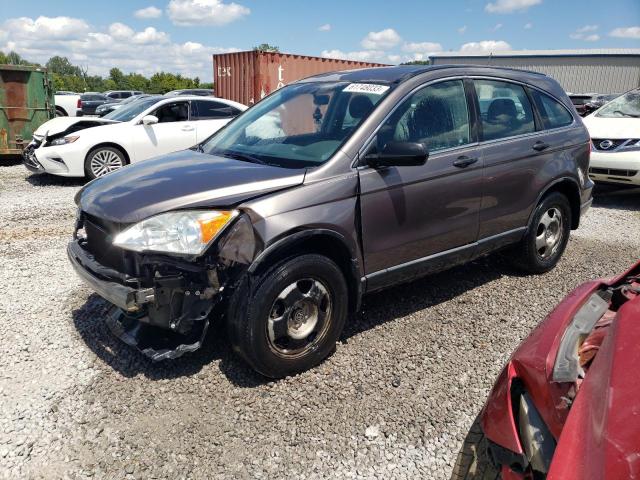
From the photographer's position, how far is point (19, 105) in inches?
418

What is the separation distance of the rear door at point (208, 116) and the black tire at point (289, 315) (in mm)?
6872

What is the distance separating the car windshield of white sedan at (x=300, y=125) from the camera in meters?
3.35

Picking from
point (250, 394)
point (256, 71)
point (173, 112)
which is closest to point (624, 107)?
point (173, 112)

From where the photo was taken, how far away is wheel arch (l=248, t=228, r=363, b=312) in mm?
2854

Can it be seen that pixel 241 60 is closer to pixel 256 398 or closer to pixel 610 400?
pixel 256 398

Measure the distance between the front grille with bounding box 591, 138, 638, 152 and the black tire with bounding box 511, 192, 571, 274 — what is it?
3.94 m

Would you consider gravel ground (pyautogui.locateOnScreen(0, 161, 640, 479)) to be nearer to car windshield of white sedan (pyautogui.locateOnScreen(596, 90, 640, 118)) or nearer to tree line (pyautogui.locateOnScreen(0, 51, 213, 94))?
car windshield of white sedan (pyautogui.locateOnScreen(596, 90, 640, 118))

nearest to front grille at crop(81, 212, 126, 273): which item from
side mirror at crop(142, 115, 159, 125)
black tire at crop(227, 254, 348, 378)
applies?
black tire at crop(227, 254, 348, 378)

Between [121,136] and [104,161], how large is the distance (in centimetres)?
52

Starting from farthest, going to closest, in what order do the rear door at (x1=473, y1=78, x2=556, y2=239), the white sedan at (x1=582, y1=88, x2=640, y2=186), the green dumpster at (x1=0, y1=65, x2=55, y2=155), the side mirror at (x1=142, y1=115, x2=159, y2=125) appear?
the green dumpster at (x1=0, y1=65, x2=55, y2=155), the side mirror at (x1=142, y1=115, x2=159, y2=125), the white sedan at (x1=582, y1=88, x2=640, y2=186), the rear door at (x1=473, y1=78, x2=556, y2=239)

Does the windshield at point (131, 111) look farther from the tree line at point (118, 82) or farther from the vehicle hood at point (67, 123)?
the tree line at point (118, 82)

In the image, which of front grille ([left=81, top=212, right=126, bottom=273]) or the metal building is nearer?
front grille ([left=81, top=212, right=126, bottom=273])

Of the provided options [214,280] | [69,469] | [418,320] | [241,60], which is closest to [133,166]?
[214,280]

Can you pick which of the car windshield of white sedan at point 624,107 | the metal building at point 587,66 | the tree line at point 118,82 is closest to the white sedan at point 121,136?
the car windshield of white sedan at point 624,107
